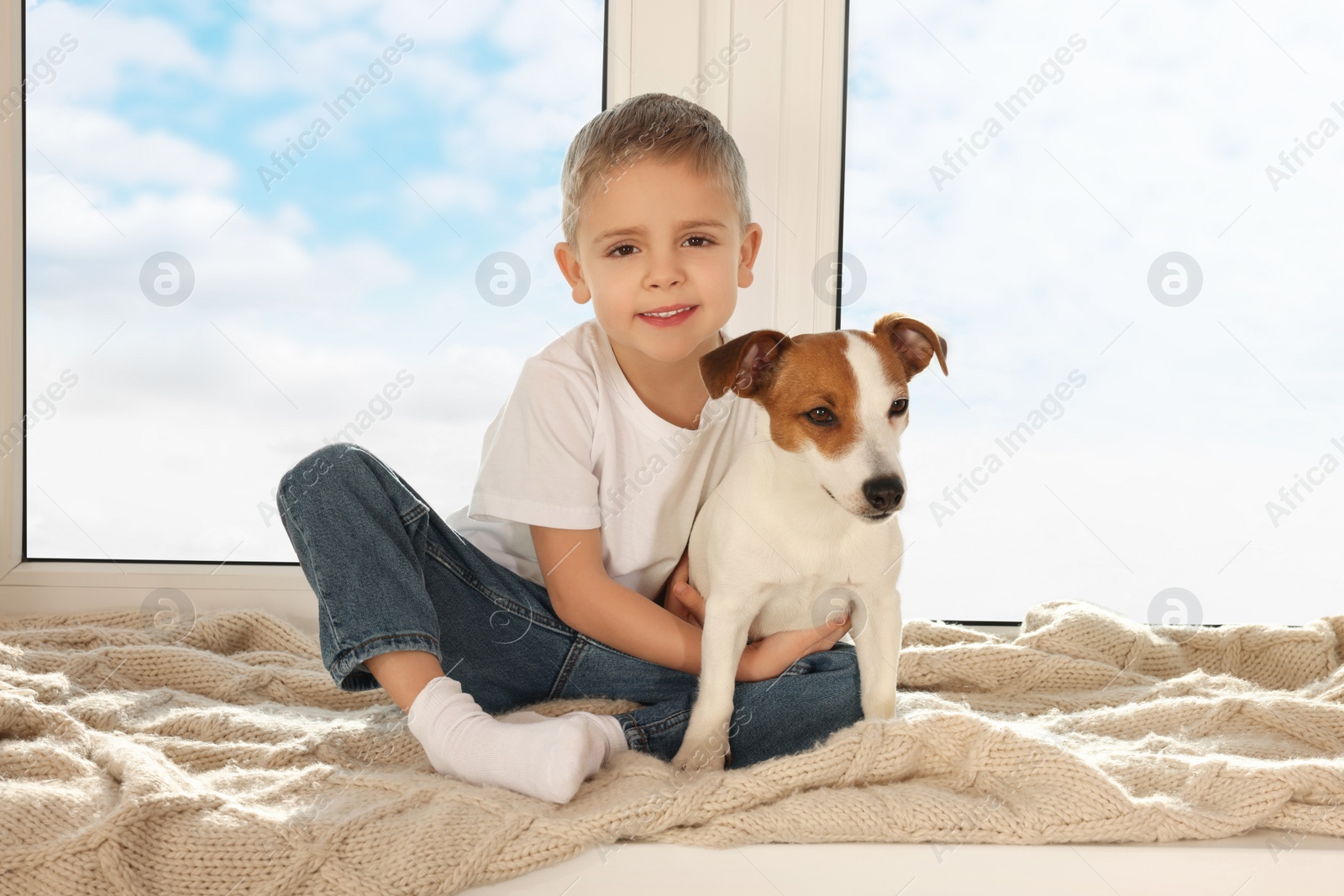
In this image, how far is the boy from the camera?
4.25 ft

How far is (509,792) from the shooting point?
1.12 metres

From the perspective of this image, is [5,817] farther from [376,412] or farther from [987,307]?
[987,307]

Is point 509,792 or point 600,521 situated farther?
point 600,521

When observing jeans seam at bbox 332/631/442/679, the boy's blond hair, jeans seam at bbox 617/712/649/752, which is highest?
the boy's blond hair

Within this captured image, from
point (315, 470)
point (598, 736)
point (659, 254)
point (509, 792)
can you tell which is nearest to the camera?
point (509, 792)

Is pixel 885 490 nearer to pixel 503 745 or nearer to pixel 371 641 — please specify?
pixel 503 745

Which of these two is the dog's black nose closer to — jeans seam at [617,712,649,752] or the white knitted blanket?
the white knitted blanket

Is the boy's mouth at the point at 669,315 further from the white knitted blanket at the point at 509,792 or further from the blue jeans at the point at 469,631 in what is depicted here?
the white knitted blanket at the point at 509,792

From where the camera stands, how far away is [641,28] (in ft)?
6.76

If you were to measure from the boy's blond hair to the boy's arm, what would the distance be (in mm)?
496

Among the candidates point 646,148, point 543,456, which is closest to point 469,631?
point 543,456

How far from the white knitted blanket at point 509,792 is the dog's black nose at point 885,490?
28 centimetres

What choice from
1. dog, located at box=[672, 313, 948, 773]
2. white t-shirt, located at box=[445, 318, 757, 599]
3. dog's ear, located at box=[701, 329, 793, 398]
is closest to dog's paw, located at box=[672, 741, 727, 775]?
dog, located at box=[672, 313, 948, 773]

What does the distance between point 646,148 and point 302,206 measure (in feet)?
3.27
